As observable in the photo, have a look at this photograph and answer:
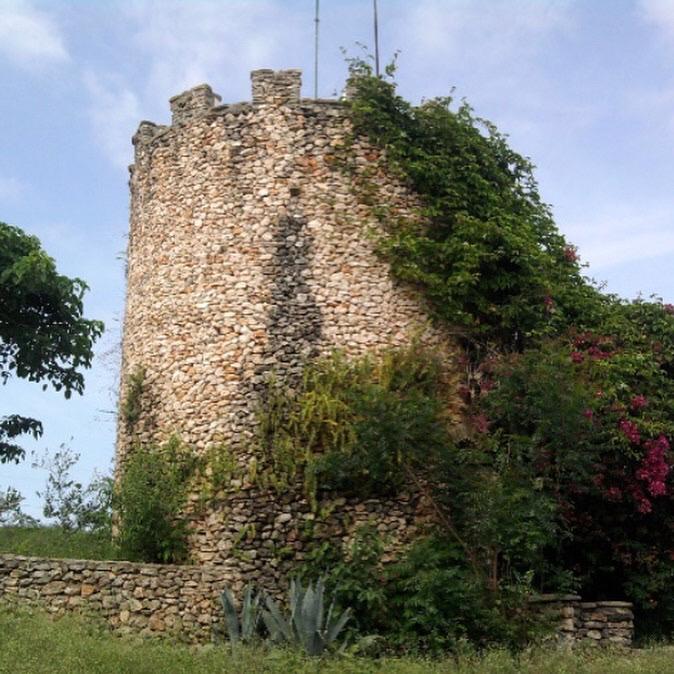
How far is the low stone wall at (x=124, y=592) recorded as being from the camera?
1220 cm

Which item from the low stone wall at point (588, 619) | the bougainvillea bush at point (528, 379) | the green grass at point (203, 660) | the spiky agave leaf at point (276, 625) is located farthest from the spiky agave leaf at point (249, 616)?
the low stone wall at point (588, 619)

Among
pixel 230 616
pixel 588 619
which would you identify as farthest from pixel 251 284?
pixel 588 619

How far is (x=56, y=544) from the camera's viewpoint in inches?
586

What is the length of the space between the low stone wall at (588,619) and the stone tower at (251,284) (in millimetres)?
2072

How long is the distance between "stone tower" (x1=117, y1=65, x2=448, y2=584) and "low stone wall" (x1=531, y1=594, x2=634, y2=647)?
6.80 ft

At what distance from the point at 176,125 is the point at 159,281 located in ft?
7.82

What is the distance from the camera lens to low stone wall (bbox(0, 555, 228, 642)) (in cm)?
1220

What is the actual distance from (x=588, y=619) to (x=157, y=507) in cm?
553

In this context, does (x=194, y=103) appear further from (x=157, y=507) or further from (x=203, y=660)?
(x=203, y=660)

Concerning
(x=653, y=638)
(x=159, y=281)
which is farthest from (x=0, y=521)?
(x=653, y=638)

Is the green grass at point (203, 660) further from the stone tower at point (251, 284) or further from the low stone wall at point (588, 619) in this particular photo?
the stone tower at point (251, 284)

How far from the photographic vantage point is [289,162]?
14.9 meters

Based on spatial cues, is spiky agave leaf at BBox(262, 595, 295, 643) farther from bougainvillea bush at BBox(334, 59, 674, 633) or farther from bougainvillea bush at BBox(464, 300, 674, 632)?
bougainvillea bush at BBox(464, 300, 674, 632)

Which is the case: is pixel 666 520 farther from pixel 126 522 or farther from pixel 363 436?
pixel 126 522
